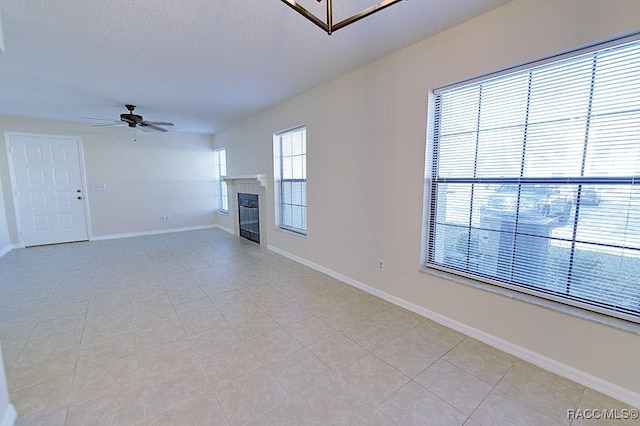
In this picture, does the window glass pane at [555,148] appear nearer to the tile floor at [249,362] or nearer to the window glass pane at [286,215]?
the tile floor at [249,362]

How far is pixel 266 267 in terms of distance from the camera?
396cm

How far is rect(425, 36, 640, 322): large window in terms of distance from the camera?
1606 mm

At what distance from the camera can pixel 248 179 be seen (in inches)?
212

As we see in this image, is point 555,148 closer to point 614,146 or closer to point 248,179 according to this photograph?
point 614,146

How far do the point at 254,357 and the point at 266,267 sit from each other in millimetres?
2022

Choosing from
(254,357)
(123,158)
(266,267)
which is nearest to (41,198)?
(123,158)

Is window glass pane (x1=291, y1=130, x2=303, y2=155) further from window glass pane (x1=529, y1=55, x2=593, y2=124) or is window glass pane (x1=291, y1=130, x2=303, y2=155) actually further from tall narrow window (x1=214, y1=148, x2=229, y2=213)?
tall narrow window (x1=214, y1=148, x2=229, y2=213)

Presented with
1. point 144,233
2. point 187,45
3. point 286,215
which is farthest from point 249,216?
point 187,45

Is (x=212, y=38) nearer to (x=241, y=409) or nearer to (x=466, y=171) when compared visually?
(x=466, y=171)

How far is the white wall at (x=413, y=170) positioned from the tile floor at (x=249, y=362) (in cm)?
20

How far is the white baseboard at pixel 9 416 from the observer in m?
1.37

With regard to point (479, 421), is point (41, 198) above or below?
above

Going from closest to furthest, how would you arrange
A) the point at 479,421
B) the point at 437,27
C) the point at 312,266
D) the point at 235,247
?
the point at 479,421 → the point at 437,27 → the point at 312,266 → the point at 235,247

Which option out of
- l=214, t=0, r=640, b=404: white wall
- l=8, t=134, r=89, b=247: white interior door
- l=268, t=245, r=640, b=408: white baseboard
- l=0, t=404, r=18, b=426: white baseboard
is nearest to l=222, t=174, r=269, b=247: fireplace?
l=214, t=0, r=640, b=404: white wall
